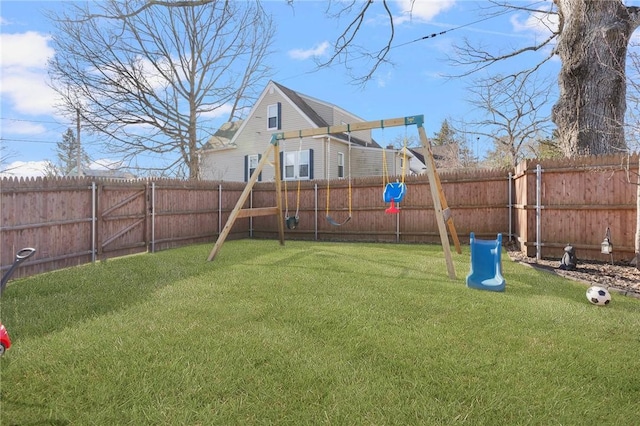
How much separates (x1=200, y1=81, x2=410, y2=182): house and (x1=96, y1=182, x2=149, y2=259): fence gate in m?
7.27

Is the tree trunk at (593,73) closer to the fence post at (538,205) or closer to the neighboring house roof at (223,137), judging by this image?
the fence post at (538,205)

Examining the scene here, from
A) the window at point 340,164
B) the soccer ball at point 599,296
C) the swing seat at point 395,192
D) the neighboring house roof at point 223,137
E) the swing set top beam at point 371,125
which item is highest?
the neighboring house roof at point 223,137

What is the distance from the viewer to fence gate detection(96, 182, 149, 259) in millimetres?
7449

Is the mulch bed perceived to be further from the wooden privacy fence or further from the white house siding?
the white house siding

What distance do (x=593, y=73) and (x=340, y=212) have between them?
6.75 meters

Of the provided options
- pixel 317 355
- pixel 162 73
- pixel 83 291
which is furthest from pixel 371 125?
pixel 162 73

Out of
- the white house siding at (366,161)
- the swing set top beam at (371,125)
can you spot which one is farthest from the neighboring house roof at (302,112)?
the swing set top beam at (371,125)

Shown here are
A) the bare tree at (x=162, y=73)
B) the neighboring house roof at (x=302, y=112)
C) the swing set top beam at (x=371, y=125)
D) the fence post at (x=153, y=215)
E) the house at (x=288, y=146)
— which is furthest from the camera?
the neighboring house roof at (x=302, y=112)

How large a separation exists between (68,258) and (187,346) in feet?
17.9

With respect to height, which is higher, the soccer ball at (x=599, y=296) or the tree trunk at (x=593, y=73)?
the tree trunk at (x=593, y=73)

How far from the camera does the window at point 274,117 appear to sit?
16.6 metres

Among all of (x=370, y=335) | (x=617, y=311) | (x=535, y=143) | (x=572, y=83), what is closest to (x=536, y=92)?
(x=535, y=143)

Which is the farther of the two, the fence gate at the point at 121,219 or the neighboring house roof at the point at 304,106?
the neighboring house roof at the point at 304,106

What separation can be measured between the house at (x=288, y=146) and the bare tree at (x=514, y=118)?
4.49 metres
